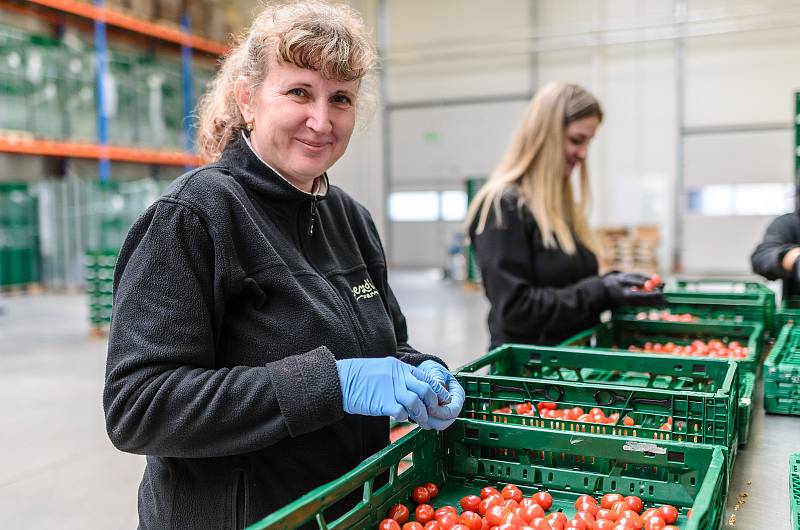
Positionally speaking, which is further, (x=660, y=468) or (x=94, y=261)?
(x=94, y=261)

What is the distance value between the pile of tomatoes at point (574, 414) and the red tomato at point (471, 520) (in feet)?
0.98

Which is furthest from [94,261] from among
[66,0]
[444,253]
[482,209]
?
[444,253]

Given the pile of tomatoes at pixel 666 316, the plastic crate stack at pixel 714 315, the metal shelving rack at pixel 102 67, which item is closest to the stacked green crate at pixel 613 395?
the plastic crate stack at pixel 714 315

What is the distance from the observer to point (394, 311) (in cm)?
177

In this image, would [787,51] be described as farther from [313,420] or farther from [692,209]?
[313,420]

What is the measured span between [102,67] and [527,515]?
9.60 meters

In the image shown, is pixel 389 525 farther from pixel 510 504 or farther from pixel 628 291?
pixel 628 291

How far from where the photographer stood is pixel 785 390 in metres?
1.89

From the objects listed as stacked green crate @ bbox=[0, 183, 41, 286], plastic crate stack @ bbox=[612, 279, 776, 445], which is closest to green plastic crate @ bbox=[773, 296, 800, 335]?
plastic crate stack @ bbox=[612, 279, 776, 445]

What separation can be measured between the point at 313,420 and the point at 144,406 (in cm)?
27

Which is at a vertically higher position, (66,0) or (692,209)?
(66,0)

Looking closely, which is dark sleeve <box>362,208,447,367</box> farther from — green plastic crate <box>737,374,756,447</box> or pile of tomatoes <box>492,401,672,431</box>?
green plastic crate <box>737,374,756,447</box>

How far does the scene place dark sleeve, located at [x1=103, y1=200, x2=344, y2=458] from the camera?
3.78 feet

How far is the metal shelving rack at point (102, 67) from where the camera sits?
29.9 ft
